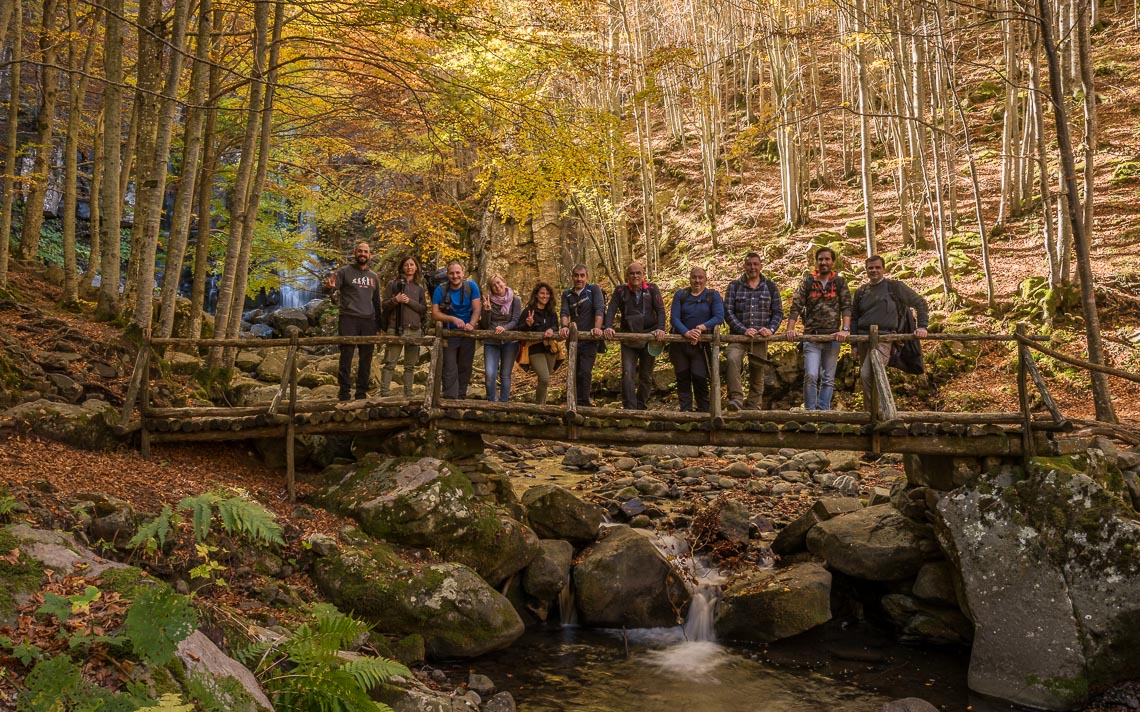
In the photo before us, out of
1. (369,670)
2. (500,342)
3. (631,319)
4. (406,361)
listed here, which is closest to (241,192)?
(406,361)

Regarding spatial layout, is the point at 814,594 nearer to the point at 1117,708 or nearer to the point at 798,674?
the point at 798,674

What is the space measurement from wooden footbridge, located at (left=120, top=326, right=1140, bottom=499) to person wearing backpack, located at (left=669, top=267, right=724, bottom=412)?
430mm

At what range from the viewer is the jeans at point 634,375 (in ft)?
30.3

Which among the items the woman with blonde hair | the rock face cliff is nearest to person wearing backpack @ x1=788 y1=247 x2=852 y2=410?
the woman with blonde hair

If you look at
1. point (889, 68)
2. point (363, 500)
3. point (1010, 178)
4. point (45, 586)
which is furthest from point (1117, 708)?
point (889, 68)

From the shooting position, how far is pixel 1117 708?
21.7 feet

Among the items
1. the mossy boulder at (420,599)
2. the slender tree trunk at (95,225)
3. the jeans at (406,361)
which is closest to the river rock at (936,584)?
the mossy boulder at (420,599)

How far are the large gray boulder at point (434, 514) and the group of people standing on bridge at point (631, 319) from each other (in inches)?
46.4

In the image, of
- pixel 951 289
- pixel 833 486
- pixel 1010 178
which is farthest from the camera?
pixel 1010 178

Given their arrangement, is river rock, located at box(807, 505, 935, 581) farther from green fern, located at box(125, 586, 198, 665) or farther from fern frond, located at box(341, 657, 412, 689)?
green fern, located at box(125, 586, 198, 665)

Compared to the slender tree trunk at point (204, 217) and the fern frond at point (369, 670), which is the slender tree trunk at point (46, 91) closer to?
the slender tree trunk at point (204, 217)

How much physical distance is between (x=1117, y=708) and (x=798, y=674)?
261 centimetres

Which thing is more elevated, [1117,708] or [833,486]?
[833,486]

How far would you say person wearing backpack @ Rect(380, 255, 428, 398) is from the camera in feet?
31.0
